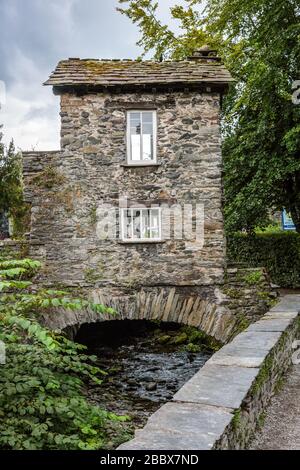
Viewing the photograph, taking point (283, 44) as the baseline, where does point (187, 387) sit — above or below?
below

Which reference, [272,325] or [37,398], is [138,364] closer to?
[272,325]

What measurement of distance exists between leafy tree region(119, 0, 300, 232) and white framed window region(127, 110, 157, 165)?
13.2 feet

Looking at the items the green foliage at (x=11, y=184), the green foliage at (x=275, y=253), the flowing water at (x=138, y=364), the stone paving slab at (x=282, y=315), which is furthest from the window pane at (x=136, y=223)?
the green foliage at (x=11, y=184)

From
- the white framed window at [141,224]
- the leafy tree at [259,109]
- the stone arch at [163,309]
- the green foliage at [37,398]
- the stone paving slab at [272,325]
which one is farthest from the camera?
the leafy tree at [259,109]

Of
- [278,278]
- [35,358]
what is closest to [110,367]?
[35,358]

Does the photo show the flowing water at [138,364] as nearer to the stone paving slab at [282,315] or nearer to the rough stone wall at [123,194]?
the rough stone wall at [123,194]

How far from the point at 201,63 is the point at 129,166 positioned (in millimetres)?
3379

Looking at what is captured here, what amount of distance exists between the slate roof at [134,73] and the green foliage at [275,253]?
721 centimetres

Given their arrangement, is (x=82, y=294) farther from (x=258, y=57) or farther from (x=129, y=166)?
(x=258, y=57)

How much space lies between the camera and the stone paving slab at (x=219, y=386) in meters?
3.29

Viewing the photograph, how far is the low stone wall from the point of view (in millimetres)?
2656

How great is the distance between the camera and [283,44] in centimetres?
1239

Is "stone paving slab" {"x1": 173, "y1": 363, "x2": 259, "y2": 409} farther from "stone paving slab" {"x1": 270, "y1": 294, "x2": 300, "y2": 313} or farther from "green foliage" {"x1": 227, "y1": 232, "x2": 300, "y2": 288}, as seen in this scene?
"green foliage" {"x1": 227, "y1": 232, "x2": 300, "y2": 288}

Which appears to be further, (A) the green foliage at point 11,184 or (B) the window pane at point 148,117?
(A) the green foliage at point 11,184
